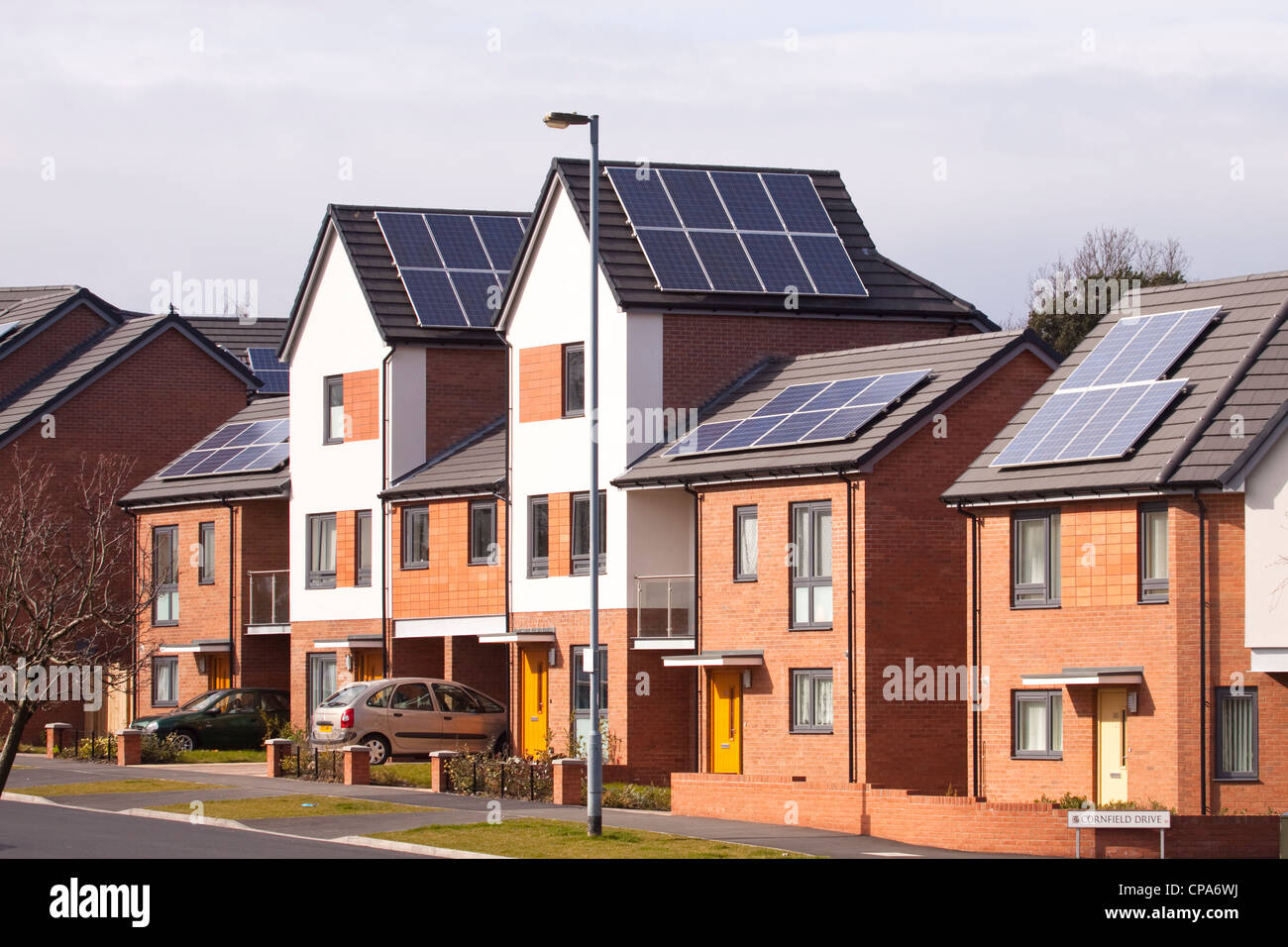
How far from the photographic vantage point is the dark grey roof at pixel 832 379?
34.3 m

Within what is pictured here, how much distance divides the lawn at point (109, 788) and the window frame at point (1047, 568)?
44.7 ft

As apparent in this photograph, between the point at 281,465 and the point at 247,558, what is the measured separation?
2279 millimetres

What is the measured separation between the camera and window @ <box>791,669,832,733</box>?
34.5 metres

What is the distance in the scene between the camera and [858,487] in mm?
34000

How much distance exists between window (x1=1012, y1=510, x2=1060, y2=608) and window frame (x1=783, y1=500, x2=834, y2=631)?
3.54m

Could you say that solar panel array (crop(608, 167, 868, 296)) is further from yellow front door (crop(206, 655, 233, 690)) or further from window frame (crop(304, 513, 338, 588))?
yellow front door (crop(206, 655, 233, 690))

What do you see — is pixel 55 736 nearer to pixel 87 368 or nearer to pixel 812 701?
pixel 87 368

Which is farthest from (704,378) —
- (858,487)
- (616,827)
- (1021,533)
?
(616,827)

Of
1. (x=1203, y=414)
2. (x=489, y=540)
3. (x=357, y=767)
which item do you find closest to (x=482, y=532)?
(x=489, y=540)

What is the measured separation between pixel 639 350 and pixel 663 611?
4.69 meters

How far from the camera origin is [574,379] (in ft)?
134

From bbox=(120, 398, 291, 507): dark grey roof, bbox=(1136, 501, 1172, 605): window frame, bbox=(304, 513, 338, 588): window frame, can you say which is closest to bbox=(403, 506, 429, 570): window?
bbox=(304, 513, 338, 588): window frame

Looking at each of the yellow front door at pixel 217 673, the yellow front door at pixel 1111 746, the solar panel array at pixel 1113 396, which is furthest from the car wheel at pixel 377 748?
the yellow front door at pixel 1111 746

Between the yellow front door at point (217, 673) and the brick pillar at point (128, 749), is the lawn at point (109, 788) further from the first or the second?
the yellow front door at point (217, 673)
